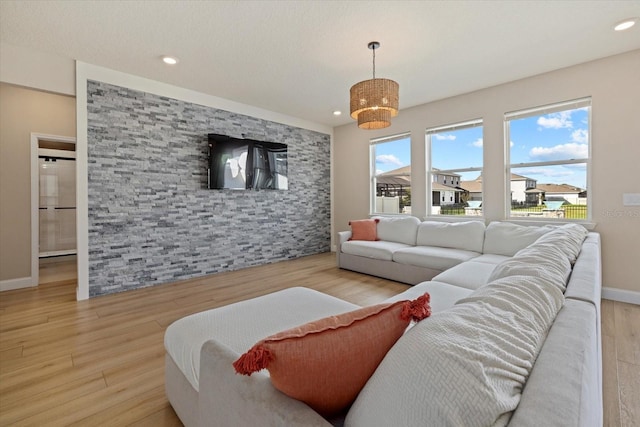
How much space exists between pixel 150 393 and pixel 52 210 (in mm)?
6017

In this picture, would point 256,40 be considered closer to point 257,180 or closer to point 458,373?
point 257,180

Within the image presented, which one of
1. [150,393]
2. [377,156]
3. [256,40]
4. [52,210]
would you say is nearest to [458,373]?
[150,393]

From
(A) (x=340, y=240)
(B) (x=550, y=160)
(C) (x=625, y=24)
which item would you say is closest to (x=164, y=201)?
(A) (x=340, y=240)

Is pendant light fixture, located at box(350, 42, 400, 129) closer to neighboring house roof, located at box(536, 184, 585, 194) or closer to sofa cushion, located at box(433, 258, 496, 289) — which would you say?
sofa cushion, located at box(433, 258, 496, 289)

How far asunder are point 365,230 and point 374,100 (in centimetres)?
245

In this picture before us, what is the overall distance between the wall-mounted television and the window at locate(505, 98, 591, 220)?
346 cm

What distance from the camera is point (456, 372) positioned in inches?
21.7

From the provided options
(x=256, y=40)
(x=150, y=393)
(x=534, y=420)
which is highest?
(x=256, y=40)

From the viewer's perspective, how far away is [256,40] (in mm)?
2768

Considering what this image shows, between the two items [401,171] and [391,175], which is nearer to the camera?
[401,171]

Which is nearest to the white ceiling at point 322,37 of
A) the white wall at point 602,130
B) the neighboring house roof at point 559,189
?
the white wall at point 602,130

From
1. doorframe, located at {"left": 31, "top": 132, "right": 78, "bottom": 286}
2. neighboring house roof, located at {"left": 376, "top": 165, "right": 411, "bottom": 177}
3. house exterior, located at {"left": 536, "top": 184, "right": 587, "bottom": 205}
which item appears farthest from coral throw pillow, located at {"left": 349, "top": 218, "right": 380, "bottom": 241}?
doorframe, located at {"left": 31, "top": 132, "right": 78, "bottom": 286}

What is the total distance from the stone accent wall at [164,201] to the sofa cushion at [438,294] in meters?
3.12

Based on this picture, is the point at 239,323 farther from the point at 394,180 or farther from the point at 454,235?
the point at 394,180
